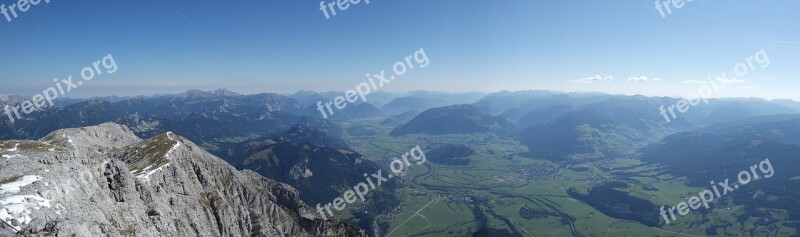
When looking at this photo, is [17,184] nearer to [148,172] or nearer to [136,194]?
[136,194]

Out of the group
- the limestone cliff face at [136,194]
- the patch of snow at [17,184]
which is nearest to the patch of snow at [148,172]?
the limestone cliff face at [136,194]

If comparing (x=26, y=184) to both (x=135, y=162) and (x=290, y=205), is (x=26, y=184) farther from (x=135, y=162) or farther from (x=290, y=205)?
(x=290, y=205)

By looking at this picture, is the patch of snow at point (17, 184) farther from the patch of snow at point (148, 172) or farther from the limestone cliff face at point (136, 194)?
the patch of snow at point (148, 172)

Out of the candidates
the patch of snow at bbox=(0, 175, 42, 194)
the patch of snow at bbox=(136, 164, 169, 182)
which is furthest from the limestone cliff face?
the patch of snow at bbox=(136, 164, 169, 182)

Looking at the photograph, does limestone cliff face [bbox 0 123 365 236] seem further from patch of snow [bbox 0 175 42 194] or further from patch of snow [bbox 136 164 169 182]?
patch of snow [bbox 136 164 169 182]

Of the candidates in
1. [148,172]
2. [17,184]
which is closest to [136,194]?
[148,172]

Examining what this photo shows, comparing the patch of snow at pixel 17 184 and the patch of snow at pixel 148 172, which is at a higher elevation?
the patch of snow at pixel 17 184

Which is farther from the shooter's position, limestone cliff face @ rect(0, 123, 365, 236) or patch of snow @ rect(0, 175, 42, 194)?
limestone cliff face @ rect(0, 123, 365, 236)
